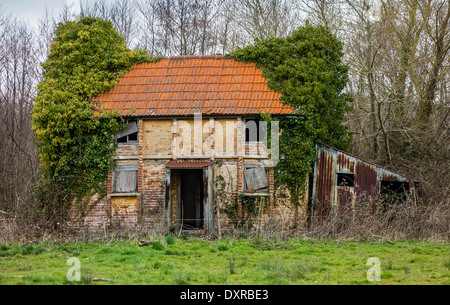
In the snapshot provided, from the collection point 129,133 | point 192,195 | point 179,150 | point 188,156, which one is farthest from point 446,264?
point 129,133

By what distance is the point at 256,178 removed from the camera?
58.1 feet

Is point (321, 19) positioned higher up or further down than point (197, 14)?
further down

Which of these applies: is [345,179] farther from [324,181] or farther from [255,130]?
[255,130]

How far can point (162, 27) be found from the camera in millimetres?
32625

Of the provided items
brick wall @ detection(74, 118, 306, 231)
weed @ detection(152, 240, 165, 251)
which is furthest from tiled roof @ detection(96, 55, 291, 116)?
weed @ detection(152, 240, 165, 251)

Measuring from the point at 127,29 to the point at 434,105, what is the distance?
848 inches

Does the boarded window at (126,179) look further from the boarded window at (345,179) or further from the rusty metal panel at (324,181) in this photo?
the boarded window at (345,179)

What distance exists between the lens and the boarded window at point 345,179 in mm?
17312

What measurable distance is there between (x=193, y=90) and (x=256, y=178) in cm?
434

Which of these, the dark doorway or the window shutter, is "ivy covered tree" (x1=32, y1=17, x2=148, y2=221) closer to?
the dark doorway

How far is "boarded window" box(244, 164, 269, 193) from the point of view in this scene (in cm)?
1764

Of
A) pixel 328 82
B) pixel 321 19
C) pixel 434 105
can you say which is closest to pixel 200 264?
pixel 328 82

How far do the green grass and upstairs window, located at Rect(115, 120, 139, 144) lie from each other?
510 centimetres
